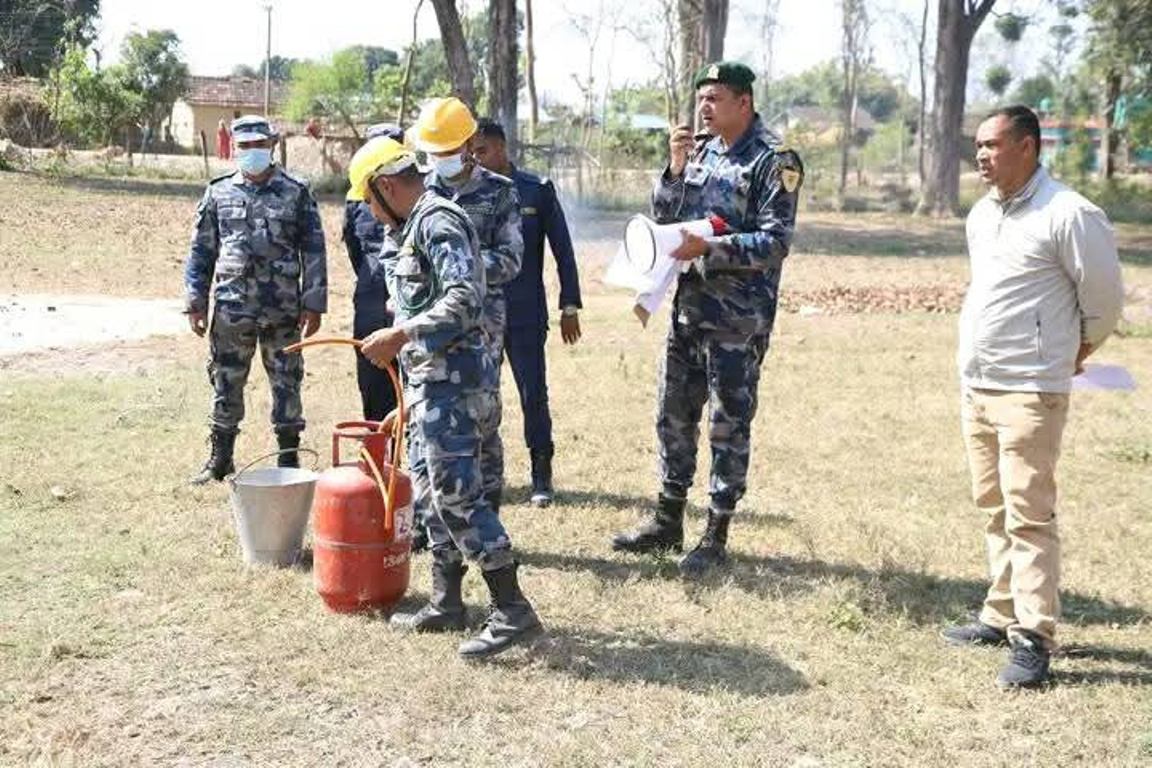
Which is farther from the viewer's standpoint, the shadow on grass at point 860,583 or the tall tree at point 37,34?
the tall tree at point 37,34

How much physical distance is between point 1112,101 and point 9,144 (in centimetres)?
2960

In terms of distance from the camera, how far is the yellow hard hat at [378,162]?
14.0ft

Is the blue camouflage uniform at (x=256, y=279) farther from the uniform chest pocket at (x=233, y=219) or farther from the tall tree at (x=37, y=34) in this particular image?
the tall tree at (x=37, y=34)

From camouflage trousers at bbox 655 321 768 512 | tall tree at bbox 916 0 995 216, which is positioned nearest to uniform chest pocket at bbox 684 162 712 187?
camouflage trousers at bbox 655 321 768 512

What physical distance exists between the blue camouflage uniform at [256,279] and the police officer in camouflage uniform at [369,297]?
329 millimetres

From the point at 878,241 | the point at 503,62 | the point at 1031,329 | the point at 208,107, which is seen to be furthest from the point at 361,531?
the point at 208,107

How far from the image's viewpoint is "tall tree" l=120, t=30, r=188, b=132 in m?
41.5

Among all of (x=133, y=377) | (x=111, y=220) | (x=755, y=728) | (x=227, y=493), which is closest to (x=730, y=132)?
(x=755, y=728)

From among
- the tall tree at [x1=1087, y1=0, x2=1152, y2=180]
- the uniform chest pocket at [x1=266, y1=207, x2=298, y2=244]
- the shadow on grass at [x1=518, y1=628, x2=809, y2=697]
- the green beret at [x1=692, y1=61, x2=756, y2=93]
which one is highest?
the tall tree at [x1=1087, y1=0, x2=1152, y2=180]

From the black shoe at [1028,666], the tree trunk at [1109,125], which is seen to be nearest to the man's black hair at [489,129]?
the black shoe at [1028,666]

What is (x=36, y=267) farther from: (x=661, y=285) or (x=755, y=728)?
(x=755, y=728)

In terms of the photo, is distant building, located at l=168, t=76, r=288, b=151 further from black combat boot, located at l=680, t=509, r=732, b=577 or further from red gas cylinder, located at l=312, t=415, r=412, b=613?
red gas cylinder, located at l=312, t=415, r=412, b=613

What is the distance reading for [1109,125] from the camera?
Result: 3634cm

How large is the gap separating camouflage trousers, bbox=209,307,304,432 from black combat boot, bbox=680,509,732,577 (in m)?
2.47
